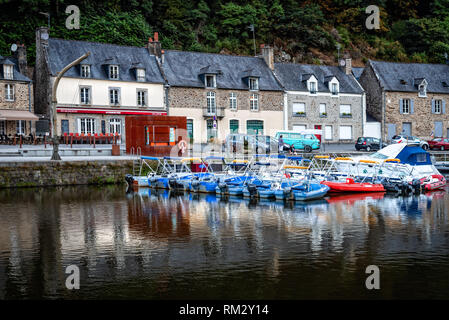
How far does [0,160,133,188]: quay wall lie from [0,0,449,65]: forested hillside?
2209cm

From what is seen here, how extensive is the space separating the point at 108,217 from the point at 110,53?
28535 mm

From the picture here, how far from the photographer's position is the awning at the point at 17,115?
133ft

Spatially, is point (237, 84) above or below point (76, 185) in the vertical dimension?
above

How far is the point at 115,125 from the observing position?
44562 millimetres

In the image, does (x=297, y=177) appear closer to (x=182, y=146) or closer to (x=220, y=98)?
(x=182, y=146)

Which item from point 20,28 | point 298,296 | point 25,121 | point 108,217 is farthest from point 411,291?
point 20,28

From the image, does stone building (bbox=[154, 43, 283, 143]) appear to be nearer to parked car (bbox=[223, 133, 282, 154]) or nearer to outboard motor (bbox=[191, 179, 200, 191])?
parked car (bbox=[223, 133, 282, 154])

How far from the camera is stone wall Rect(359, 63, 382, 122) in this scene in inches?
2099

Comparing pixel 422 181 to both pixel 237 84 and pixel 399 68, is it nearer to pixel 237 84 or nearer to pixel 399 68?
pixel 237 84

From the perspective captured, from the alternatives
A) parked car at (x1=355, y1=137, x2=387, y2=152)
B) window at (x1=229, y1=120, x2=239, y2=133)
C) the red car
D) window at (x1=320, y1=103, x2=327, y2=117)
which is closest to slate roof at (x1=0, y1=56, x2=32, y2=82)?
window at (x1=229, y1=120, x2=239, y2=133)

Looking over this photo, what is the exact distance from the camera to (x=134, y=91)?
45.3 metres

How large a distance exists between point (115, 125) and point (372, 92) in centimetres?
2401

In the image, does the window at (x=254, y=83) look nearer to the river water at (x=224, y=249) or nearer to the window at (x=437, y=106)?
the window at (x=437, y=106)

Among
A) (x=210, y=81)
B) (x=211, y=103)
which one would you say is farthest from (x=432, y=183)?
(x=210, y=81)
